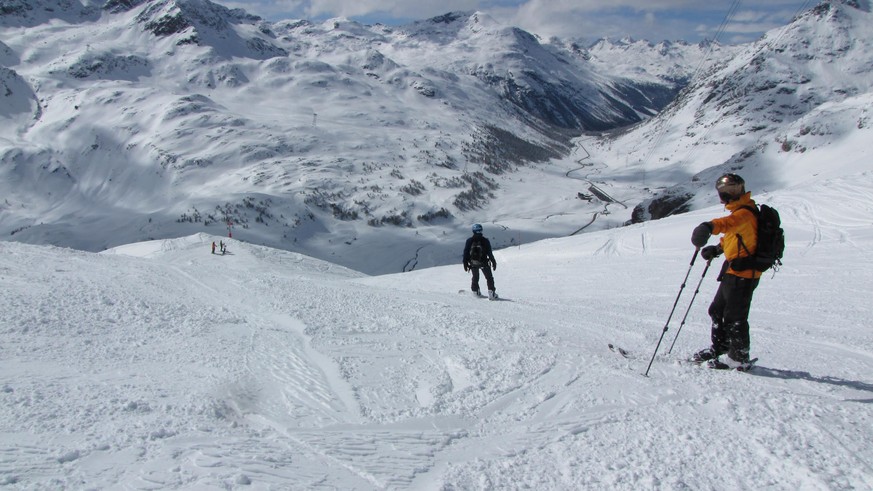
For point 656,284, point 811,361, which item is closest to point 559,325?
point 811,361

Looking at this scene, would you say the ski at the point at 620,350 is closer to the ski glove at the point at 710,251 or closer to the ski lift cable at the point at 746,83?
the ski glove at the point at 710,251

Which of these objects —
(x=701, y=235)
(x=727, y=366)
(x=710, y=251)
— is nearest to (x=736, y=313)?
(x=727, y=366)

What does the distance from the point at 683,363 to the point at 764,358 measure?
4.30 feet

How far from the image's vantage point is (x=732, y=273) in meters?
5.94

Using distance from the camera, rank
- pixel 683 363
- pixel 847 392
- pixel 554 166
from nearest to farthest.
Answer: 1. pixel 847 392
2. pixel 683 363
3. pixel 554 166

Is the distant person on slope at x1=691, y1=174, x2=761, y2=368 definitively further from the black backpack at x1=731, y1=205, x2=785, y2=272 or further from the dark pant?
the dark pant

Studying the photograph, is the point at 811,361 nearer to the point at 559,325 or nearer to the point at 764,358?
the point at 764,358

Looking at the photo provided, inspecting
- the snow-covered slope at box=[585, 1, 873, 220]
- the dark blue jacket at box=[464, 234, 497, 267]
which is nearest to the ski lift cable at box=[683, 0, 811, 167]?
the snow-covered slope at box=[585, 1, 873, 220]

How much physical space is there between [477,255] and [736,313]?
27.1 ft

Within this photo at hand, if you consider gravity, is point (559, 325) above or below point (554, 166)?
below

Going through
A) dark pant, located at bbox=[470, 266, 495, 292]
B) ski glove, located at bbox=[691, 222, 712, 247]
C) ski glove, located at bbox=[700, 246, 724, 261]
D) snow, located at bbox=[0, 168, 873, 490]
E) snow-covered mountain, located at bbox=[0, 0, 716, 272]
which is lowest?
snow, located at bbox=[0, 168, 873, 490]

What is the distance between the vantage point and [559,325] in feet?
28.9

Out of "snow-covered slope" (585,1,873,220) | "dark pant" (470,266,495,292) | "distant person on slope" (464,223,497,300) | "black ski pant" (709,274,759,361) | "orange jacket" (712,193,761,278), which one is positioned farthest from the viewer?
"snow-covered slope" (585,1,873,220)

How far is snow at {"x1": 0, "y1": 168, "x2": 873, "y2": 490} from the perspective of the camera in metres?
3.86
